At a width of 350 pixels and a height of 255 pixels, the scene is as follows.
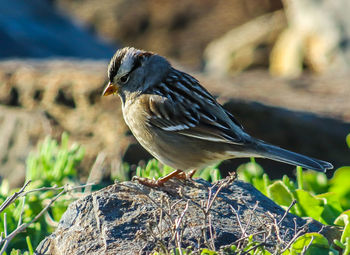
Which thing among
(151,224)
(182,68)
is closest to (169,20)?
(182,68)

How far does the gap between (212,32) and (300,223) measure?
13371 mm

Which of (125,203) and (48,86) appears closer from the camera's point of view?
(125,203)

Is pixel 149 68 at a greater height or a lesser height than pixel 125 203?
greater

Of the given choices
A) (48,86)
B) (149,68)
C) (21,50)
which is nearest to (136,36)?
(21,50)

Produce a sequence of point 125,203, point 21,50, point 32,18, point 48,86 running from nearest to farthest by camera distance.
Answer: point 125,203
point 48,86
point 21,50
point 32,18

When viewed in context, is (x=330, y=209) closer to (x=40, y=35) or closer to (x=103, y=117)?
(x=103, y=117)

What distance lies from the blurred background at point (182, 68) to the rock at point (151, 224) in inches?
53.4

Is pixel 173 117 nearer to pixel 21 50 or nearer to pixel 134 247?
pixel 134 247

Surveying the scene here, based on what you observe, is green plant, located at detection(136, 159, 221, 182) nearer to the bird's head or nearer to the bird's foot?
the bird's foot

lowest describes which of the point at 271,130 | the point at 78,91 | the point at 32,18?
the point at 271,130

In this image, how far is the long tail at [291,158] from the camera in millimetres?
3877

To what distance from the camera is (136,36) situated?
1606cm

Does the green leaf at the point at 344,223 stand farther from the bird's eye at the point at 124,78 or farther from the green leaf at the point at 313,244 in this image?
the bird's eye at the point at 124,78

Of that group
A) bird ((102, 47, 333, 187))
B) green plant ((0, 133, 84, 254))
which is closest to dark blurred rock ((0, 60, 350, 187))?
green plant ((0, 133, 84, 254))
